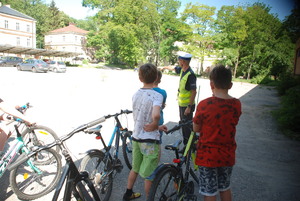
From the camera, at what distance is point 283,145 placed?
608 cm

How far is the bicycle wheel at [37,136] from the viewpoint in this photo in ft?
11.4

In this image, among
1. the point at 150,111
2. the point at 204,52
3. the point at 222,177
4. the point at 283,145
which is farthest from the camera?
the point at 204,52

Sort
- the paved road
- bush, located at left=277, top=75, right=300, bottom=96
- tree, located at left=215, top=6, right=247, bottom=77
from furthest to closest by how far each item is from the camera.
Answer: tree, located at left=215, top=6, right=247, bottom=77
bush, located at left=277, top=75, right=300, bottom=96
the paved road

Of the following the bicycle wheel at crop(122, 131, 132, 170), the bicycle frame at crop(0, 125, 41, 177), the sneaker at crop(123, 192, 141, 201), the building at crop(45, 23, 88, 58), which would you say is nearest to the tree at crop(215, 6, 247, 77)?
the bicycle wheel at crop(122, 131, 132, 170)

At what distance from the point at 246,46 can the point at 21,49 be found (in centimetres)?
3693

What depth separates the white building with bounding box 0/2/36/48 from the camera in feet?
176

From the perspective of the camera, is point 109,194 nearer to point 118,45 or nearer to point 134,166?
point 134,166

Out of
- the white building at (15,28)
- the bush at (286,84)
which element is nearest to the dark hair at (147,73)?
the bush at (286,84)

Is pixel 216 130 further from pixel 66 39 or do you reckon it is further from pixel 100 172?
pixel 66 39

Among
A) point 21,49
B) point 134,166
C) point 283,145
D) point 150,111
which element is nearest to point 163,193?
point 134,166

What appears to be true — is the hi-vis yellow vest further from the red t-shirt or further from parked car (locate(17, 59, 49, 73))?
parked car (locate(17, 59, 49, 73))

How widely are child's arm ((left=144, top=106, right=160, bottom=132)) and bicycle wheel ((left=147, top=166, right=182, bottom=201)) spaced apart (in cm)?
45

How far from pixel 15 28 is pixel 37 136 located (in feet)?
206

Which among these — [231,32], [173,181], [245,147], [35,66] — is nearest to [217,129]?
[173,181]
